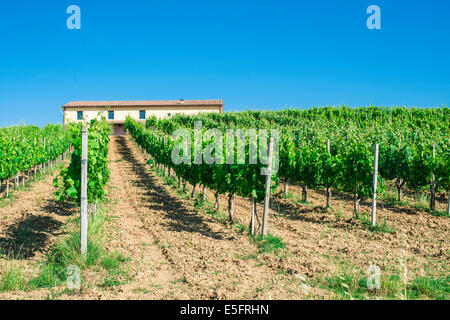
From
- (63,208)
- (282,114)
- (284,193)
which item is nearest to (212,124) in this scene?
(282,114)

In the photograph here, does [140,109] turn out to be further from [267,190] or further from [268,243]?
[268,243]

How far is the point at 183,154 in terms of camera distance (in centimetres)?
1177

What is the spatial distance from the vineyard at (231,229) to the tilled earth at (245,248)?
32mm

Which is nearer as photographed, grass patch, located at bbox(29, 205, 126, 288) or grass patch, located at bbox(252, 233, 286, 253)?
grass patch, located at bbox(29, 205, 126, 288)

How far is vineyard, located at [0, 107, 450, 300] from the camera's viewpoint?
210 inches

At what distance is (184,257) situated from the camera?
6586 millimetres

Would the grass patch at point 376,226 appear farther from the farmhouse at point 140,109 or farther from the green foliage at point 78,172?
the farmhouse at point 140,109

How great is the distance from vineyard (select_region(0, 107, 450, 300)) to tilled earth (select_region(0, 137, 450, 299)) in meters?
0.03

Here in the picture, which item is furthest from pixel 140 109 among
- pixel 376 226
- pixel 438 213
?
pixel 376 226

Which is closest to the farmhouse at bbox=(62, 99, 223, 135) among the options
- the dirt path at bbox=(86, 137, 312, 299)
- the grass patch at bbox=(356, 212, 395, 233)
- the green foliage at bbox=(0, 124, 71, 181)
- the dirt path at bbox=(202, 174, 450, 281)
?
the green foliage at bbox=(0, 124, 71, 181)

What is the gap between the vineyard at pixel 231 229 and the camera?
5.32 meters

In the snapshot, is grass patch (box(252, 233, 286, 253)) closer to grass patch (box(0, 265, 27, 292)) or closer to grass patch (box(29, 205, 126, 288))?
grass patch (box(29, 205, 126, 288))

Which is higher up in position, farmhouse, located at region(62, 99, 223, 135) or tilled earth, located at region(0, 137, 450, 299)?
farmhouse, located at region(62, 99, 223, 135)

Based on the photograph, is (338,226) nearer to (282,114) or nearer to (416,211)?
(416,211)
